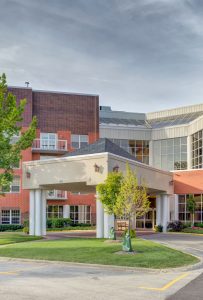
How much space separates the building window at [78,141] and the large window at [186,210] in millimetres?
13276

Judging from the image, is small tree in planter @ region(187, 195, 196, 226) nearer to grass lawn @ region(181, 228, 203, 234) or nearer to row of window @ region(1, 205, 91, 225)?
grass lawn @ region(181, 228, 203, 234)

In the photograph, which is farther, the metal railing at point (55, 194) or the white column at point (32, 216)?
the metal railing at point (55, 194)

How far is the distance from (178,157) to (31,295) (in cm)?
4145

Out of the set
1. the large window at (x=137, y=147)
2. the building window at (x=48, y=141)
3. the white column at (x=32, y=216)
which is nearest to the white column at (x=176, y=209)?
the large window at (x=137, y=147)

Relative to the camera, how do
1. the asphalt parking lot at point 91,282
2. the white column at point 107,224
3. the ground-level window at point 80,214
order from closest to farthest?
1. the asphalt parking lot at point 91,282
2. the white column at point 107,224
3. the ground-level window at point 80,214

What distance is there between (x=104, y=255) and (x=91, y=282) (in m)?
6.41

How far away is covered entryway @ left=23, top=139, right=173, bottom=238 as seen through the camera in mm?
33094

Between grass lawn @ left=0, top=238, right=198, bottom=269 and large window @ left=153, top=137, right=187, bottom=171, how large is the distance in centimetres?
2791

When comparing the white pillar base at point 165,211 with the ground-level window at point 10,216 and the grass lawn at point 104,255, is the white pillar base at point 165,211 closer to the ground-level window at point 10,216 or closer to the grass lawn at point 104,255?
the ground-level window at point 10,216

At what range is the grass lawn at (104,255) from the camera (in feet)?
66.8

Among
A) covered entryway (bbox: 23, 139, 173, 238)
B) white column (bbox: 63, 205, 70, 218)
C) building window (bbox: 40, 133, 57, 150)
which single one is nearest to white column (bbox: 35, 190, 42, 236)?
covered entryway (bbox: 23, 139, 173, 238)

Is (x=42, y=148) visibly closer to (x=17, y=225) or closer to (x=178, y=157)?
(x=17, y=225)

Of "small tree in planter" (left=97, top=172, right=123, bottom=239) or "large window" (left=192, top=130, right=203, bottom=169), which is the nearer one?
"small tree in planter" (left=97, top=172, right=123, bottom=239)

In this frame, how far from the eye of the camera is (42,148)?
53.6 meters
